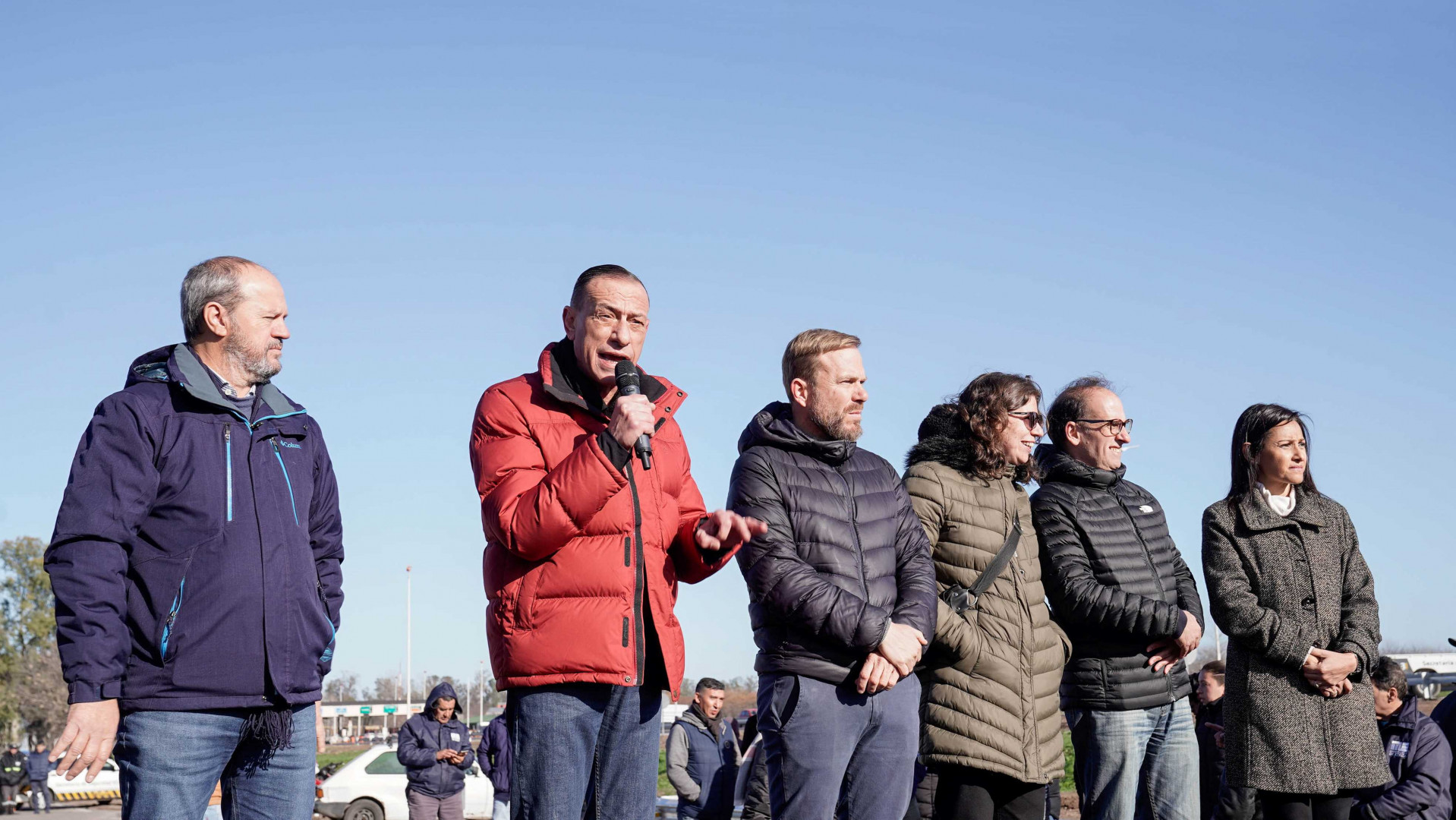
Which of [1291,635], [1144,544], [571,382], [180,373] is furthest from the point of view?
[1144,544]

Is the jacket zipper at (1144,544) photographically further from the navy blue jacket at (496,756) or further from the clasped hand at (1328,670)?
the navy blue jacket at (496,756)

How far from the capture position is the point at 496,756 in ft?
48.2

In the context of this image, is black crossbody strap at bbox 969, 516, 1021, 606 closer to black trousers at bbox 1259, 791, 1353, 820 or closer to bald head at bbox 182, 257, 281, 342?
black trousers at bbox 1259, 791, 1353, 820

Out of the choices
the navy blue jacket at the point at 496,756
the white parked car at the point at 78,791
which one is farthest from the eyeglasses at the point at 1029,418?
the white parked car at the point at 78,791

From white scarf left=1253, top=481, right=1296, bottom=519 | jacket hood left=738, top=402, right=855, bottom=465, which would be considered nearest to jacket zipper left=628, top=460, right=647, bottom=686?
jacket hood left=738, top=402, right=855, bottom=465

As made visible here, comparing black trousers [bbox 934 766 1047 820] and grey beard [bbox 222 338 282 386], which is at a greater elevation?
grey beard [bbox 222 338 282 386]

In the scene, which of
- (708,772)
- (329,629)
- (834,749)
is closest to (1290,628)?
(834,749)

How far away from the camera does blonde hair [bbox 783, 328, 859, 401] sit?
503 cm

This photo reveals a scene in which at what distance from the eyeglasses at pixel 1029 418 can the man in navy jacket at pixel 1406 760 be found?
3.15 m

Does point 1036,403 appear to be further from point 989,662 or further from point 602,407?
point 602,407

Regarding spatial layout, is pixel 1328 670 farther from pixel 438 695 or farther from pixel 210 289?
pixel 438 695

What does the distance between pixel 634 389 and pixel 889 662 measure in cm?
142

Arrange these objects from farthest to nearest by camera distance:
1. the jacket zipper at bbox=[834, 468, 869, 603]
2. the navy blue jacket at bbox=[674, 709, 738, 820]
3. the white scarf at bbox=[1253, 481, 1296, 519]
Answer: the navy blue jacket at bbox=[674, 709, 738, 820]
the white scarf at bbox=[1253, 481, 1296, 519]
the jacket zipper at bbox=[834, 468, 869, 603]

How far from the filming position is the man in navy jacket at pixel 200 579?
3.29m
